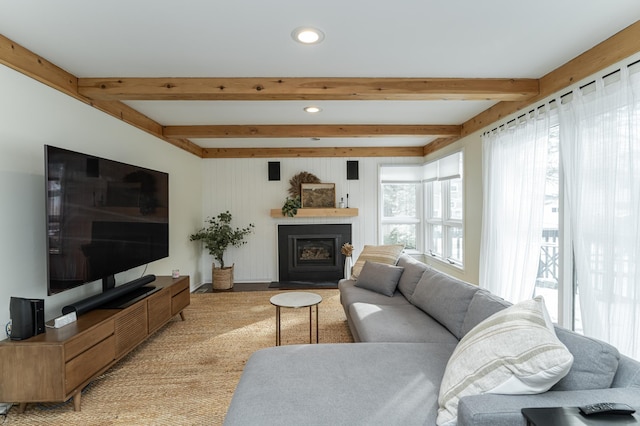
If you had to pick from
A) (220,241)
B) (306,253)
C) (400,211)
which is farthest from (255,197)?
(400,211)

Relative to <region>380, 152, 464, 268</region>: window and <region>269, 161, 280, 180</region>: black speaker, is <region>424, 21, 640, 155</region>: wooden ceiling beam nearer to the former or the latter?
<region>380, 152, 464, 268</region>: window

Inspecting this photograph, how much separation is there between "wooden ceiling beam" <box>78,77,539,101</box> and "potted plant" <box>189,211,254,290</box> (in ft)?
9.22

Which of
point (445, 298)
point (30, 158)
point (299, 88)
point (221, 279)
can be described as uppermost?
point (299, 88)

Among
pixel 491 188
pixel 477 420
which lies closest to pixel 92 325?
pixel 477 420

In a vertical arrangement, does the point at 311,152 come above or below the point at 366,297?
above

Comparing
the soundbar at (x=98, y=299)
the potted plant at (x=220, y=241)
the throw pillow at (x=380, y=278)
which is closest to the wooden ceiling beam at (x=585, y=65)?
the throw pillow at (x=380, y=278)

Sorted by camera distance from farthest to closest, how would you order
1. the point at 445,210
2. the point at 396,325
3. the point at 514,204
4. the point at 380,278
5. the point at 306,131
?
the point at 445,210 < the point at 306,131 < the point at 380,278 < the point at 514,204 < the point at 396,325

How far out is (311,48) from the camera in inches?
86.0

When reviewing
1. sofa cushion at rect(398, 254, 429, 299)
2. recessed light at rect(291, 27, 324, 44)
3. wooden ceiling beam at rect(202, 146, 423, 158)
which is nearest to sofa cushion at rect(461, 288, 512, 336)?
sofa cushion at rect(398, 254, 429, 299)

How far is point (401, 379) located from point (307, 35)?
205cm

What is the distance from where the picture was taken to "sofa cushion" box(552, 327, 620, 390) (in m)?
1.23

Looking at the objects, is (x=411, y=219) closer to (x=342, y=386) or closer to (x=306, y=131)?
(x=306, y=131)

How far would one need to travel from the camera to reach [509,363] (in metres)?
1.20

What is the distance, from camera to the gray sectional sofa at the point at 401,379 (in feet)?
3.83
